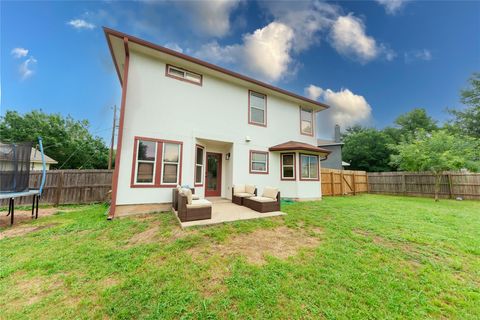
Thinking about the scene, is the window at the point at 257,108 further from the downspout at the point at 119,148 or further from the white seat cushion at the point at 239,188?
the downspout at the point at 119,148

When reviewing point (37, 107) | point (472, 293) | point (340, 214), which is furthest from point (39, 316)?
point (37, 107)

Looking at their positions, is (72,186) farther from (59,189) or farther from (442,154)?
(442,154)

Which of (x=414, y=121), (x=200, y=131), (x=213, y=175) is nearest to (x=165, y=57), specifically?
(x=200, y=131)

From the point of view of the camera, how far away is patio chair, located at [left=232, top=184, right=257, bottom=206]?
7505 mm

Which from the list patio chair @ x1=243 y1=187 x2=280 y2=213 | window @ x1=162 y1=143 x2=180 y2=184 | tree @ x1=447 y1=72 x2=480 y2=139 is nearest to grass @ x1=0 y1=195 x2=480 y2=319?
patio chair @ x1=243 y1=187 x2=280 y2=213

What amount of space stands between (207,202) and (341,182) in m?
12.1

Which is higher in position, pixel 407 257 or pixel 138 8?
pixel 138 8

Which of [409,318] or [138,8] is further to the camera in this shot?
[138,8]

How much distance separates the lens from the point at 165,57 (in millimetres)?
6938

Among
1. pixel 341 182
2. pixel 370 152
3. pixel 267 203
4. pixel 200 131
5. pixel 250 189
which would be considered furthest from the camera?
pixel 370 152

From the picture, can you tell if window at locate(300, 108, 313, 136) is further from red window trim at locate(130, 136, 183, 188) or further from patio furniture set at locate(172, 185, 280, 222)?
red window trim at locate(130, 136, 183, 188)

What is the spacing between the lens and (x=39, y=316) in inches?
77.9

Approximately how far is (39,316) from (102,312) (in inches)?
27.3

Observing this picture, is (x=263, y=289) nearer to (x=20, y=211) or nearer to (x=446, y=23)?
(x=20, y=211)
